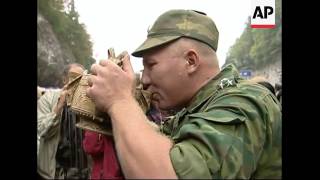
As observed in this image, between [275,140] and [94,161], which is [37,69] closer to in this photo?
[94,161]

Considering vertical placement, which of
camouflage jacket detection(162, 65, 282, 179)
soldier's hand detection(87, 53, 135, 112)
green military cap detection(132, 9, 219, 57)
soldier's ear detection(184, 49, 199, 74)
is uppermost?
green military cap detection(132, 9, 219, 57)

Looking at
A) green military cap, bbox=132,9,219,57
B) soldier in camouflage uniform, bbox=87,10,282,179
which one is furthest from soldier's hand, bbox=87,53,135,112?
green military cap, bbox=132,9,219,57

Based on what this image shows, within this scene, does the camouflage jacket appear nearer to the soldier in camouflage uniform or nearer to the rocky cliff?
the soldier in camouflage uniform

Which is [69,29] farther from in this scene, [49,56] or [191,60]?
[191,60]

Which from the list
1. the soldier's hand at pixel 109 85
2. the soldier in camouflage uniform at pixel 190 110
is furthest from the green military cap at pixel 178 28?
the soldier's hand at pixel 109 85

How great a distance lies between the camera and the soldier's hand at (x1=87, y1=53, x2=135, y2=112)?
82 cm

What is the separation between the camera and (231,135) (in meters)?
0.78

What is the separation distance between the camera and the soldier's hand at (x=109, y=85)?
82cm

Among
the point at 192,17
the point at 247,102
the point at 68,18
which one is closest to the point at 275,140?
the point at 247,102

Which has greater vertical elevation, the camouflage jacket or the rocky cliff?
the rocky cliff

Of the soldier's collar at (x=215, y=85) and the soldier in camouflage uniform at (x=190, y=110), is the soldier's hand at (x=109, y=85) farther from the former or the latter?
the soldier's collar at (x=215, y=85)

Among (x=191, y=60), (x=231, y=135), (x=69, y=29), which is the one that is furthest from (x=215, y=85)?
(x=69, y=29)

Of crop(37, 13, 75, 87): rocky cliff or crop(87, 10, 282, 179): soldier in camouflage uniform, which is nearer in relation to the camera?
crop(87, 10, 282, 179): soldier in camouflage uniform
